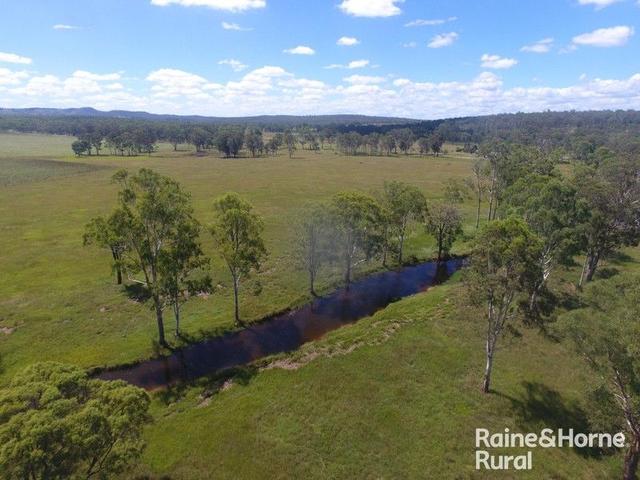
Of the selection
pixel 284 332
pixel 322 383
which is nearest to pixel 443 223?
pixel 284 332

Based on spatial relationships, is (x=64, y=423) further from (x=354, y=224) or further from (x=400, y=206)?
(x=400, y=206)

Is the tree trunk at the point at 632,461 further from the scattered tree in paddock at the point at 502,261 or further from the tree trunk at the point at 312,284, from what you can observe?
the tree trunk at the point at 312,284

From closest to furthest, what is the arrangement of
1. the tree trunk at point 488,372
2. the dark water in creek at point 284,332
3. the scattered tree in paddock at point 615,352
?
1. the scattered tree in paddock at point 615,352
2. the tree trunk at point 488,372
3. the dark water in creek at point 284,332

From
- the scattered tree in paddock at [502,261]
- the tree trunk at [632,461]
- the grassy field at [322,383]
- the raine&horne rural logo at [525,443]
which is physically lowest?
the raine&horne rural logo at [525,443]

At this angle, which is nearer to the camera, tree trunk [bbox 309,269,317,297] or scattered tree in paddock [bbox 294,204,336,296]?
scattered tree in paddock [bbox 294,204,336,296]

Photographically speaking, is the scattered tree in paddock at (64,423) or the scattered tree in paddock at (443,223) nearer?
the scattered tree in paddock at (64,423)

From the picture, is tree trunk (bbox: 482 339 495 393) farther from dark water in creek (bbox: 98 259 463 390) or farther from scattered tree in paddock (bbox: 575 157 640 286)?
scattered tree in paddock (bbox: 575 157 640 286)

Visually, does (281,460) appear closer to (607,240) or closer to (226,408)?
(226,408)

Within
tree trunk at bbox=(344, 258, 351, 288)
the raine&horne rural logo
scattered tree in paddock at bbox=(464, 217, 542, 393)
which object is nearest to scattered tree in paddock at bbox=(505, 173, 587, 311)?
scattered tree in paddock at bbox=(464, 217, 542, 393)

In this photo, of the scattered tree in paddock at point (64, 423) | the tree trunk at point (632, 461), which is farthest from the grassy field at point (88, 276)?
the tree trunk at point (632, 461)
